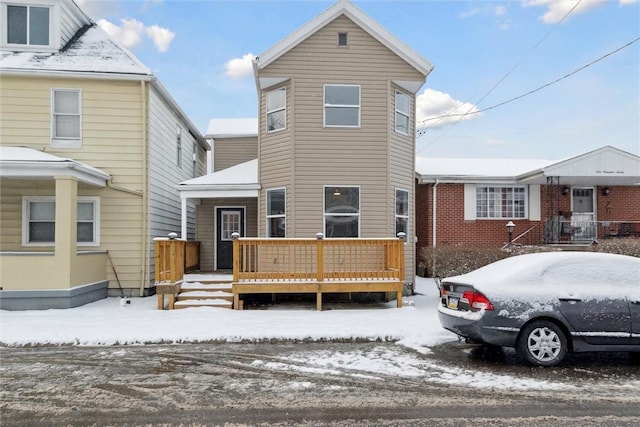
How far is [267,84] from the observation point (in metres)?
12.4

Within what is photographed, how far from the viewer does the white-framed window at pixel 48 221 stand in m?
12.0

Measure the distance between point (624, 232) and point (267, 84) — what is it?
14.2 meters

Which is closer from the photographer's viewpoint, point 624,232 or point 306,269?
point 306,269

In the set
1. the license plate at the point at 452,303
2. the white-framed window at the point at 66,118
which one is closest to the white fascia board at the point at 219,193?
the white-framed window at the point at 66,118

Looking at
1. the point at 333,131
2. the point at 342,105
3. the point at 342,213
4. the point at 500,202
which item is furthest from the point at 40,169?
the point at 500,202

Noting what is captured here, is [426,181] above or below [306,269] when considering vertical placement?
above

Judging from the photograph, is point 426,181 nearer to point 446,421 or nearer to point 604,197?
point 604,197

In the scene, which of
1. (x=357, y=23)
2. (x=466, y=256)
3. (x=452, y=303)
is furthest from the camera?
(x=466, y=256)

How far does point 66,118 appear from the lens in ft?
40.4

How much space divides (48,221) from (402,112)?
385 inches

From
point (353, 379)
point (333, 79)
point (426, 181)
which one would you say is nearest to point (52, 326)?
point (353, 379)

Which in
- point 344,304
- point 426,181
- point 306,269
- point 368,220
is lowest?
point 344,304

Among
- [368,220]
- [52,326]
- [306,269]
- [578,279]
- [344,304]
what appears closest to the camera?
[578,279]

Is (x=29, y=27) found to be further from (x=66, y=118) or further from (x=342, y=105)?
(x=342, y=105)
